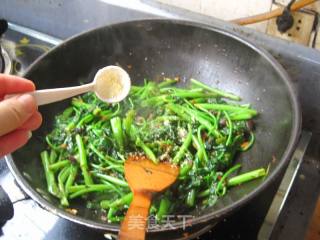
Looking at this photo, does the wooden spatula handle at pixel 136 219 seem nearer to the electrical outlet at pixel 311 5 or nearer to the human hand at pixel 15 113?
the human hand at pixel 15 113

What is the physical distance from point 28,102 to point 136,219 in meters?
0.30

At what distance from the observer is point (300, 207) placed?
92cm

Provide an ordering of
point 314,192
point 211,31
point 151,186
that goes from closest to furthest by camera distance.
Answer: point 151,186 → point 314,192 → point 211,31

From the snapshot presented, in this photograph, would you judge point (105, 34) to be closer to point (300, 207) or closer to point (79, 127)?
point (79, 127)

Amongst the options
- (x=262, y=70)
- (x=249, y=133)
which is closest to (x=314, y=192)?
(x=249, y=133)

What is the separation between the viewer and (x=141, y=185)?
0.84m

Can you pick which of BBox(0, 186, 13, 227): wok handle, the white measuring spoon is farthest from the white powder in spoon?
BBox(0, 186, 13, 227): wok handle

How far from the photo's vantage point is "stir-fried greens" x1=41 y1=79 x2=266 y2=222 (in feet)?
2.96

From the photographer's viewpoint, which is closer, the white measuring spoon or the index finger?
the index finger

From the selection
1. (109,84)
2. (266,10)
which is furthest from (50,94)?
(266,10)

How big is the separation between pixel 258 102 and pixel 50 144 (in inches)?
22.4

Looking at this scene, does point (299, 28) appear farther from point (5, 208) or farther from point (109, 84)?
point (5, 208)

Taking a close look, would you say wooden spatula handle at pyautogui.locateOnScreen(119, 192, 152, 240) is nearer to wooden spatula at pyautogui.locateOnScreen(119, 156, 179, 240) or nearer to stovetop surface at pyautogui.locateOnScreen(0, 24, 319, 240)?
wooden spatula at pyautogui.locateOnScreen(119, 156, 179, 240)

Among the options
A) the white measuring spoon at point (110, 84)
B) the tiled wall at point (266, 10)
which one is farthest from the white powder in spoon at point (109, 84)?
the tiled wall at point (266, 10)
